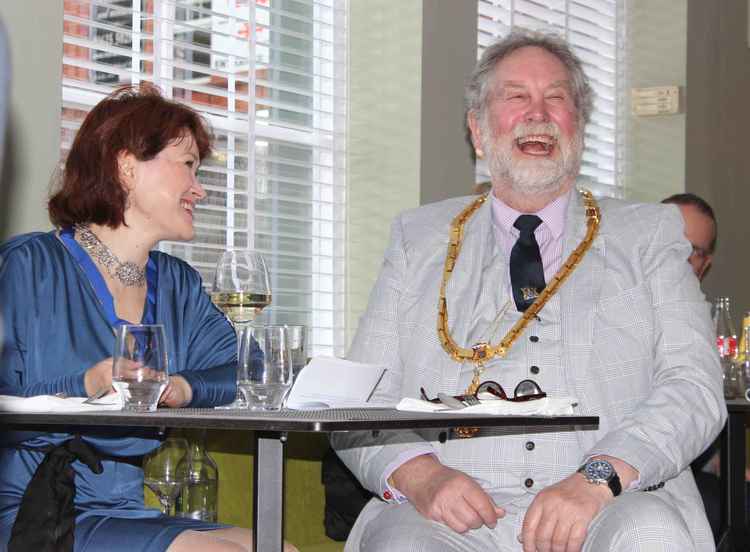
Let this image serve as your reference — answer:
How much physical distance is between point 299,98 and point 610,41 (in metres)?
2.48

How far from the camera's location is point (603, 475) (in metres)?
2.08

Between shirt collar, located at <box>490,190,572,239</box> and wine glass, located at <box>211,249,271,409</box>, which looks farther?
shirt collar, located at <box>490,190,572,239</box>

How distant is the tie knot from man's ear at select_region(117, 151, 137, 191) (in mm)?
864

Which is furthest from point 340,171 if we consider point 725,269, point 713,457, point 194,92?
point 725,269

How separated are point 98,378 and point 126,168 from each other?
0.67 m

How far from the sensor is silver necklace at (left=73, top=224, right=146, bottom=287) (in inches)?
99.0

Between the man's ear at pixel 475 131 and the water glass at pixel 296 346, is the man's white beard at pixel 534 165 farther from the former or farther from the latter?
the water glass at pixel 296 346

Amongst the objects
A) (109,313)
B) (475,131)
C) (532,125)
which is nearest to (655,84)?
(475,131)

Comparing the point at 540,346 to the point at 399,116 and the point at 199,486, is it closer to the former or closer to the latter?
the point at 199,486

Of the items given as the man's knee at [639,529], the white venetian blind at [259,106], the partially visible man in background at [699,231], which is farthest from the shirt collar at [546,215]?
the partially visible man in background at [699,231]

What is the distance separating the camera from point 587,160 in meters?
6.23

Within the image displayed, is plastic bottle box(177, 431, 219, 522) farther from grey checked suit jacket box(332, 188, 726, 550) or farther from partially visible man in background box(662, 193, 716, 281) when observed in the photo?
partially visible man in background box(662, 193, 716, 281)

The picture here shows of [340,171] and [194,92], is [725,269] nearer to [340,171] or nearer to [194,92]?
[340,171]

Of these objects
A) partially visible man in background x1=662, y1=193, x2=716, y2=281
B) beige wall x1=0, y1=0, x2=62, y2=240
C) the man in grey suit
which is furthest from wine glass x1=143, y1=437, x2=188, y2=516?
partially visible man in background x1=662, y1=193, x2=716, y2=281
